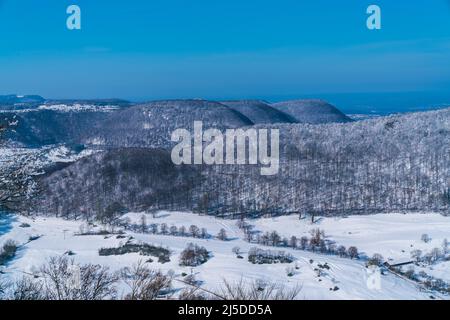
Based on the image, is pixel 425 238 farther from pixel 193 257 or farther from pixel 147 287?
pixel 147 287

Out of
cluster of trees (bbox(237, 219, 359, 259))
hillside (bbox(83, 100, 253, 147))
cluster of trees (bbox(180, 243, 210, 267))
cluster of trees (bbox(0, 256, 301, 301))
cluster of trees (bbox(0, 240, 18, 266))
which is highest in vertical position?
hillside (bbox(83, 100, 253, 147))

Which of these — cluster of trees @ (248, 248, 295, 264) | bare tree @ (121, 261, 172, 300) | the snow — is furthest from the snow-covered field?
bare tree @ (121, 261, 172, 300)

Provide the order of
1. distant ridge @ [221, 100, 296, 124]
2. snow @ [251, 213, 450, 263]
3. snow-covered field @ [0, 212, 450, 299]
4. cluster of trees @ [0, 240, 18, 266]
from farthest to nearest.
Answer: distant ridge @ [221, 100, 296, 124], snow @ [251, 213, 450, 263], cluster of trees @ [0, 240, 18, 266], snow-covered field @ [0, 212, 450, 299]

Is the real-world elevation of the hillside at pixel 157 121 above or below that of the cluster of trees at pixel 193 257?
above

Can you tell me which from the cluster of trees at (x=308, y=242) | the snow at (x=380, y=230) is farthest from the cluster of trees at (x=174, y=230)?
the snow at (x=380, y=230)

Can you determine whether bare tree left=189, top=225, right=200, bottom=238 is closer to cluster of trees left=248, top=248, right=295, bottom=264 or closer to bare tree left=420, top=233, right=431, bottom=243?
cluster of trees left=248, top=248, right=295, bottom=264

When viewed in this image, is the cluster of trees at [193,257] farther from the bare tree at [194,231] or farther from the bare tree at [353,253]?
the bare tree at [353,253]

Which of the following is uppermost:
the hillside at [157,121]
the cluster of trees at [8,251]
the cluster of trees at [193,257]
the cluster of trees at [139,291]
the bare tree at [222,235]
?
the hillside at [157,121]

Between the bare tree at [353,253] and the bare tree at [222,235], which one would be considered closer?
the bare tree at [353,253]
